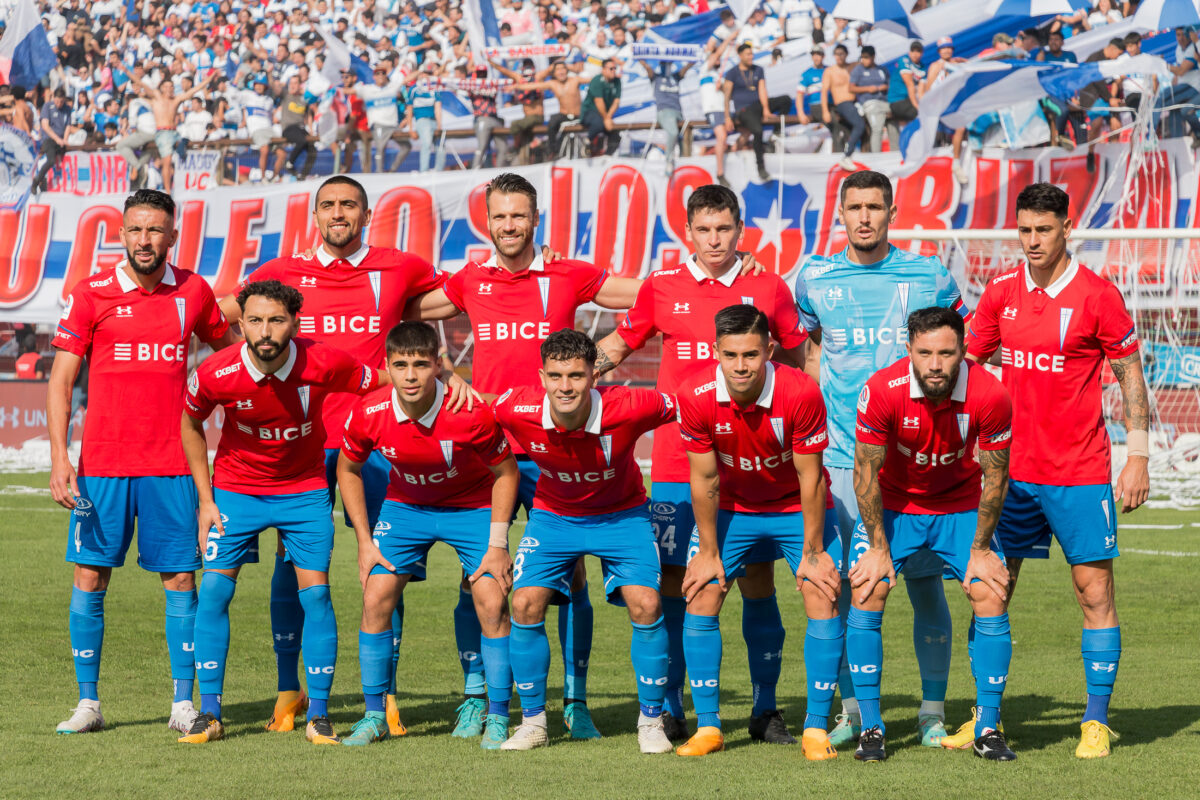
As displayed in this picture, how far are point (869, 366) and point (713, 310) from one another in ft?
2.49

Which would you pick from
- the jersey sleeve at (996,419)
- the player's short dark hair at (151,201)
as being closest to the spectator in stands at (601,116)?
the player's short dark hair at (151,201)

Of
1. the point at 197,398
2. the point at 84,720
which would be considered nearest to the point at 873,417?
the point at 197,398

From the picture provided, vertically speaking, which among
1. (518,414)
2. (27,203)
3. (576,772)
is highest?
(27,203)

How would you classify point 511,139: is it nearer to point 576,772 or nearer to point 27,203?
point 27,203

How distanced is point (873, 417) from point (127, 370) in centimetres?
339

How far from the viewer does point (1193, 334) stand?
58.2 feet

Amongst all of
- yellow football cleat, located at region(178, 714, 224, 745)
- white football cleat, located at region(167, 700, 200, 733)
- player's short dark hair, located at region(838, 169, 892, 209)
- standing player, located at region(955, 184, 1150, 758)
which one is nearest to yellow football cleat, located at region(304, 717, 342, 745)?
yellow football cleat, located at region(178, 714, 224, 745)

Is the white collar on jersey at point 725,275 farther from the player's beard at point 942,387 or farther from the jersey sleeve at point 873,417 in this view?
the player's beard at point 942,387

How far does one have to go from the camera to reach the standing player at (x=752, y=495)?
17.9 ft

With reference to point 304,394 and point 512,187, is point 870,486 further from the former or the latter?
point 304,394

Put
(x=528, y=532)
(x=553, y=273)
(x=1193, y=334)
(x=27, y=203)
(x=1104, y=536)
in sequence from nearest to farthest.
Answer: (x=1104, y=536) < (x=528, y=532) < (x=553, y=273) < (x=1193, y=334) < (x=27, y=203)

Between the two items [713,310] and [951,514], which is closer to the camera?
[951,514]

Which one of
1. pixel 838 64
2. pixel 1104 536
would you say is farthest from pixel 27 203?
pixel 1104 536

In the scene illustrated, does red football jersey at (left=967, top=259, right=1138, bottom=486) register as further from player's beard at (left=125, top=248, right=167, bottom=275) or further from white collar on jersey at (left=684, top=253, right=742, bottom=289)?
player's beard at (left=125, top=248, right=167, bottom=275)
